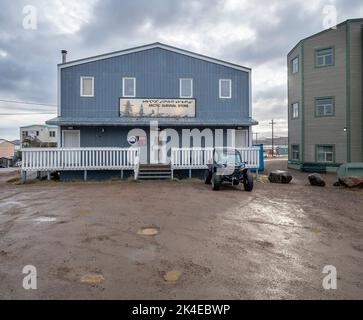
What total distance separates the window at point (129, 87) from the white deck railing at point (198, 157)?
16.5ft

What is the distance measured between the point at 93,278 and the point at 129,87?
48.7ft

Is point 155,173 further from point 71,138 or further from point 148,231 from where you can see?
point 148,231

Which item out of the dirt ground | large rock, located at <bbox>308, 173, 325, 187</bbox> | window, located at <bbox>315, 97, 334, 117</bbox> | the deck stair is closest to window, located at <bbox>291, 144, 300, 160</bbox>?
window, located at <bbox>315, 97, 334, 117</bbox>

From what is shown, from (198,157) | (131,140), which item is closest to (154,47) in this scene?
(131,140)

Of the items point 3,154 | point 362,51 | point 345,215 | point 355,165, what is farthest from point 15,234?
point 3,154

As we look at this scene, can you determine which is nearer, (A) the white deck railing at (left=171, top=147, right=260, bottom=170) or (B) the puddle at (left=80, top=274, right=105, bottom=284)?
(B) the puddle at (left=80, top=274, right=105, bottom=284)

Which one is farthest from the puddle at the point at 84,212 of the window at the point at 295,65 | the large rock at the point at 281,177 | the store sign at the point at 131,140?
the window at the point at 295,65

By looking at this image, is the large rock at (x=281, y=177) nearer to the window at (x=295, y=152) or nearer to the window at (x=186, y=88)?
the window at (x=186, y=88)

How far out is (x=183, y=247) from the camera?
518 cm

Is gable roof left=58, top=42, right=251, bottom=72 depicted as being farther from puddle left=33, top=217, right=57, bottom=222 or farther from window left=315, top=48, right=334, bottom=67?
puddle left=33, top=217, right=57, bottom=222

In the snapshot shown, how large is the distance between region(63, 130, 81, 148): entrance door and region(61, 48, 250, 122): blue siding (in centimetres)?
101

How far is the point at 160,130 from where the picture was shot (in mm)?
17094

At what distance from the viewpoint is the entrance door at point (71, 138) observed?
16719mm

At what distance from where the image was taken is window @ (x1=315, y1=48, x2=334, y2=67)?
2052 centimetres
